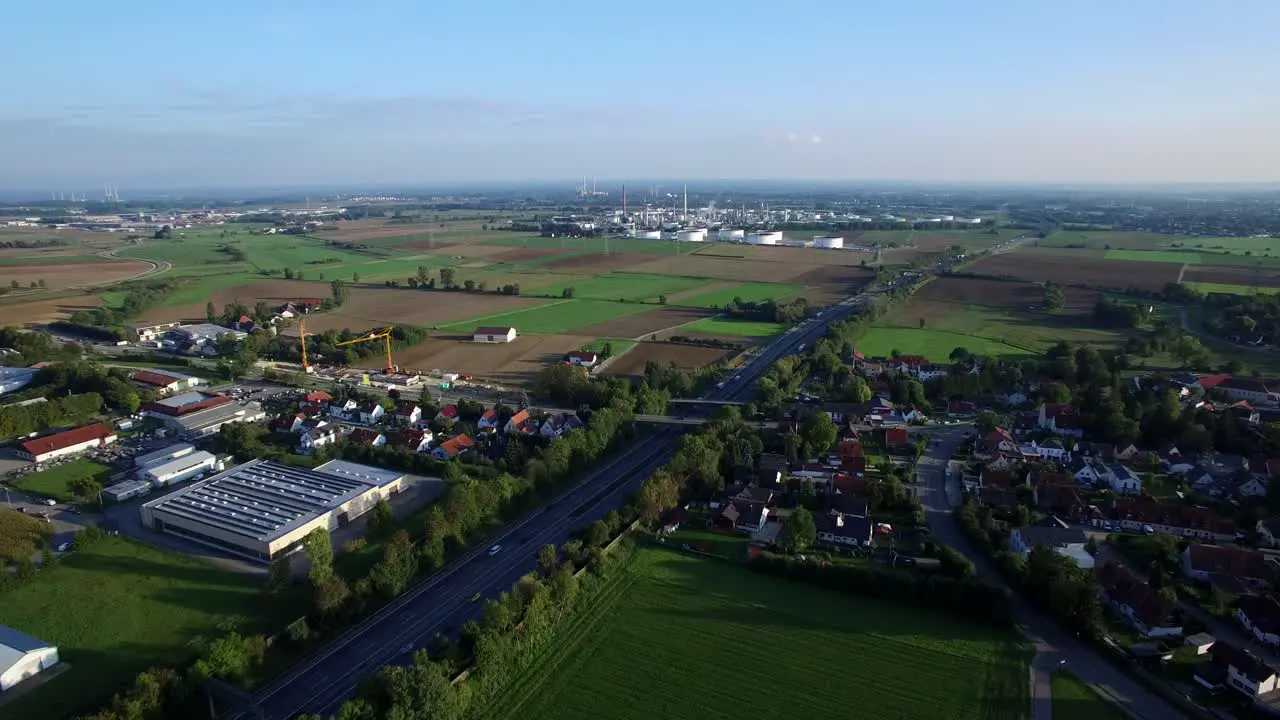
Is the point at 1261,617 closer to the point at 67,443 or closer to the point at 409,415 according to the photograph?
the point at 409,415

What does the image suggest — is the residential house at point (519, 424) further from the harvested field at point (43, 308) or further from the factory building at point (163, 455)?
the harvested field at point (43, 308)

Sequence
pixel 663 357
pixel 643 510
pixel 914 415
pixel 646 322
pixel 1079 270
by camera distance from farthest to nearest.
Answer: pixel 1079 270 < pixel 646 322 < pixel 663 357 < pixel 914 415 < pixel 643 510

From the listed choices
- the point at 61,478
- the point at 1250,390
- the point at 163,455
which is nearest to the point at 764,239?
the point at 1250,390

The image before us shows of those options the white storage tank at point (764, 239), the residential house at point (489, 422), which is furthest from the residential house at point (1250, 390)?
the white storage tank at point (764, 239)

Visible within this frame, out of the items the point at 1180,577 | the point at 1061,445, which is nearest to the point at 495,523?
the point at 1180,577

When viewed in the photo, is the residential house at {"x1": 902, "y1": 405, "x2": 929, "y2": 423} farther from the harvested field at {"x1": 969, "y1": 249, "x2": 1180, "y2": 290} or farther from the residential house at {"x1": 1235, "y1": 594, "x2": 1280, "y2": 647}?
the harvested field at {"x1": 969, "y1": 249, "x2": 1180, "y2": 290}

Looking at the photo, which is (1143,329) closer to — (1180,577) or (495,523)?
(1180,577)
